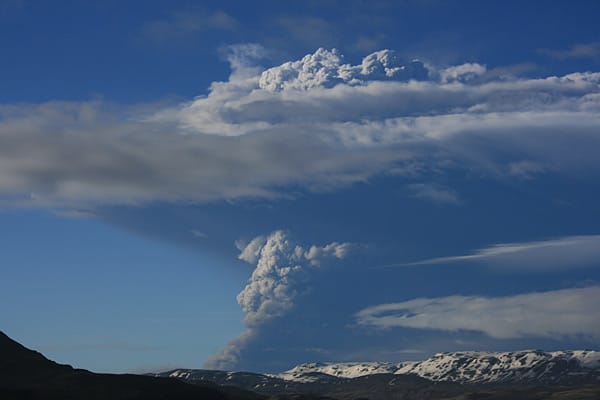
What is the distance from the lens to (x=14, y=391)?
636 ft

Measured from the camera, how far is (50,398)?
19912 centimetres

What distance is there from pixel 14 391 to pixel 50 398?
9939mm
